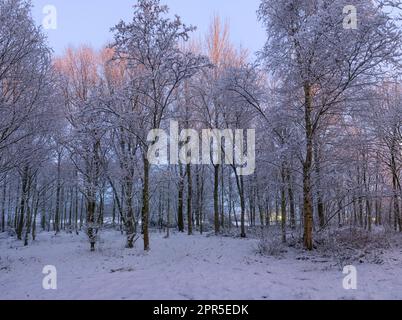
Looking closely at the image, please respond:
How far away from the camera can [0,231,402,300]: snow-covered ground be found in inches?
245

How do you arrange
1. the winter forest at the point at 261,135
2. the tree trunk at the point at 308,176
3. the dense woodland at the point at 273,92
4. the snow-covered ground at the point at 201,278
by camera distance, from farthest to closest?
the tree trunk at the point at 308,176
the dense woodland at the point at 273,92
the winter forest at the point at 261,135
the snow-covered ground at the point at 201,278

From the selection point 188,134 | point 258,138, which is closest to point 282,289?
point 258,138

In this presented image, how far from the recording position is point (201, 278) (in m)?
7.54

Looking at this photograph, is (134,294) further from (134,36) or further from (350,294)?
(134,36)

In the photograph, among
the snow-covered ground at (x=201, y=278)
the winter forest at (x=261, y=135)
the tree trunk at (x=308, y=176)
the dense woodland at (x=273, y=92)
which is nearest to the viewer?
the snow-covered ground at (x=201, y=278)

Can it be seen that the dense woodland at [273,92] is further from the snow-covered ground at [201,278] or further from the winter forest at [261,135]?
the snow-covered ground at [201,278]

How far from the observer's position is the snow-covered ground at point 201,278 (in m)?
6.23

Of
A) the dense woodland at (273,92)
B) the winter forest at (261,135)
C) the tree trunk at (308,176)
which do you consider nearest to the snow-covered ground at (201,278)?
the winter forest at (261,135)

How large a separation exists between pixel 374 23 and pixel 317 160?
4.88 m

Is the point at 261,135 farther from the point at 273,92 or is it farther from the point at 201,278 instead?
the point at 201,278

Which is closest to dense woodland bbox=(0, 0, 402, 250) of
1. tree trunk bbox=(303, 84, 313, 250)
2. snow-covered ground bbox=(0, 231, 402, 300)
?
tree trunk bbox=(303, 84, 313, 250)

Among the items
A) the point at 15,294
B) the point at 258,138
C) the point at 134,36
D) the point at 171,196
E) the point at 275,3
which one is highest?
the point at 275,3

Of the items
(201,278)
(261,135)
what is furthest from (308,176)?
(201,278)
